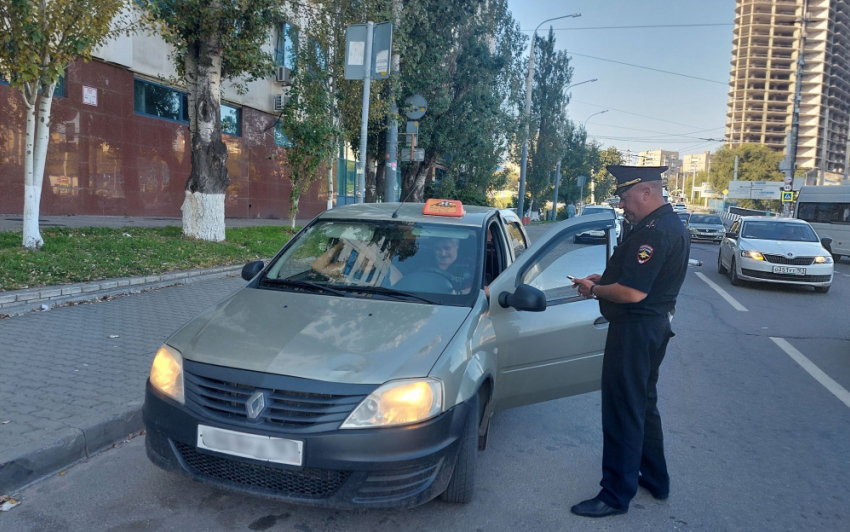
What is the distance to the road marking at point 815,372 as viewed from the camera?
588 cm

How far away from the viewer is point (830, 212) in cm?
2289

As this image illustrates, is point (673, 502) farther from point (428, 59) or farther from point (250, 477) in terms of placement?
point (428, 59)

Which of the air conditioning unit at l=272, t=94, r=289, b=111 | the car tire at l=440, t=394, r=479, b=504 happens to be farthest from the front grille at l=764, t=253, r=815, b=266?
the air conditioning unit at l=272, t=94, r=289, b=111

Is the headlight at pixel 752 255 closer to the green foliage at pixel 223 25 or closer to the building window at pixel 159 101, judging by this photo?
the green foliage at pixel 223 25

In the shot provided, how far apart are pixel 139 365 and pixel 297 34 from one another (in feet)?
45.0

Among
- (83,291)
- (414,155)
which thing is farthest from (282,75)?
(83,291)

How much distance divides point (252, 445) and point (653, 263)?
2.14 meters

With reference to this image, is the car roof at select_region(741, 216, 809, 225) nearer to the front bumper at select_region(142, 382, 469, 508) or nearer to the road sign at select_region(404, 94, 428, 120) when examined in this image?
the road sign at select_region(404, 94, 428, 120)

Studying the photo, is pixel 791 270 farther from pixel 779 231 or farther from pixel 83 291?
pixel 83 291

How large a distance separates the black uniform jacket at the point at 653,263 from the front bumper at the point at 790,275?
10.9 m

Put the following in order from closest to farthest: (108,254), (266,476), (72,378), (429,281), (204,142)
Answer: (266,476) → (429,281) → (72,378) → (108,254) → (204,142)

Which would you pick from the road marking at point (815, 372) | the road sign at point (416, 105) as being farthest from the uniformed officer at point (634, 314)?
the road sign at point (416, 105)

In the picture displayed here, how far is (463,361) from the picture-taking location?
10.4 feet

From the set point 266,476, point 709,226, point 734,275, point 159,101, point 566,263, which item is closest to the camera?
point 266,476
